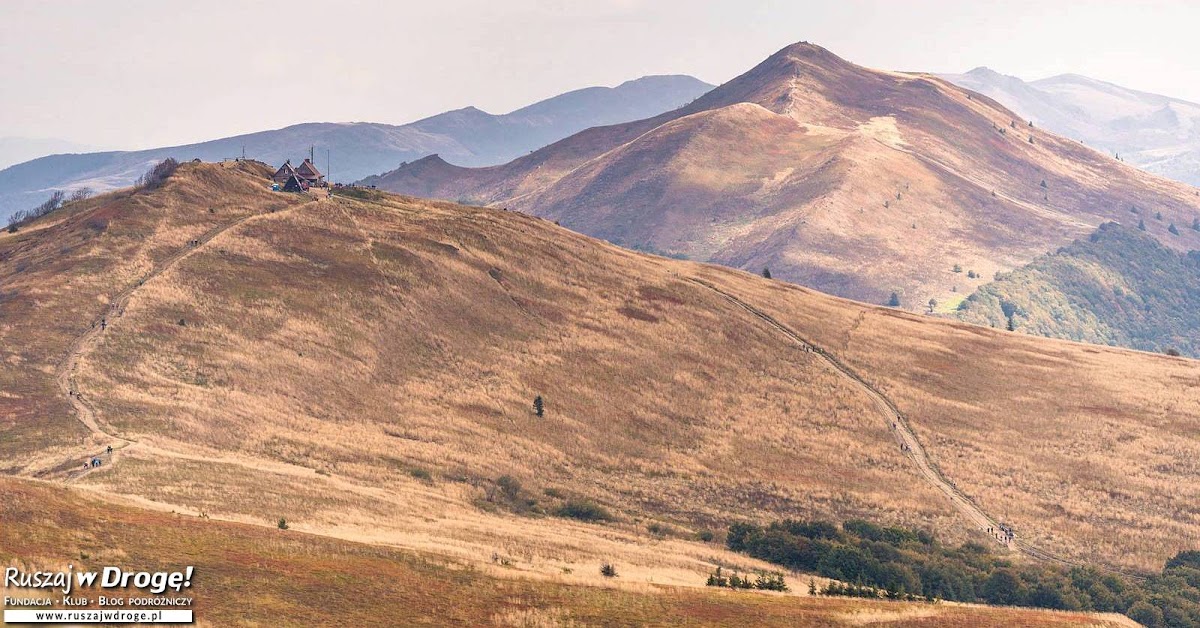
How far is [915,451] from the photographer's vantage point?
10412 centimetres

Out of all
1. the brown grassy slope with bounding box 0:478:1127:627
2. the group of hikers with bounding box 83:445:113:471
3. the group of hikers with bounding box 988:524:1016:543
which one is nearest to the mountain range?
the brown grassy slope with bounding box 0:478:1127:627

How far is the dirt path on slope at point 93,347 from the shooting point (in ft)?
213

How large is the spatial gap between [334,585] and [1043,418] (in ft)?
335

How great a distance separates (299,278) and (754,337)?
60.0m

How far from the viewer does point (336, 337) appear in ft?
323

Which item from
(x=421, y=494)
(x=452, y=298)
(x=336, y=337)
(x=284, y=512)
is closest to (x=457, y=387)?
(x=336, y=337)

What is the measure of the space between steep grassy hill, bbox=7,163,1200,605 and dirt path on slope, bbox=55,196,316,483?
365 millimetres

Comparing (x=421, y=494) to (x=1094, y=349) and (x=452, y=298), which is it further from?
(x=1094, y=349)

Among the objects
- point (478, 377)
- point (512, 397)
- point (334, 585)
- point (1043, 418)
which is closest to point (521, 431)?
point (512, 397)

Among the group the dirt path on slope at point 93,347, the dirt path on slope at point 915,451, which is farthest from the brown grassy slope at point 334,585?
the dirt path on slope at point 915,451

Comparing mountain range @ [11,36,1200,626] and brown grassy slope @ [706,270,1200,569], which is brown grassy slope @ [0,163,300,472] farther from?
brown grassy slope @ [706,270,1200,569]

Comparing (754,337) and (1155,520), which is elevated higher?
(754,337)

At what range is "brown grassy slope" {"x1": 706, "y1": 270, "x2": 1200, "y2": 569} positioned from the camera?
8988 cm

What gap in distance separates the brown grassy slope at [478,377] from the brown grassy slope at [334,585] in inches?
1077
